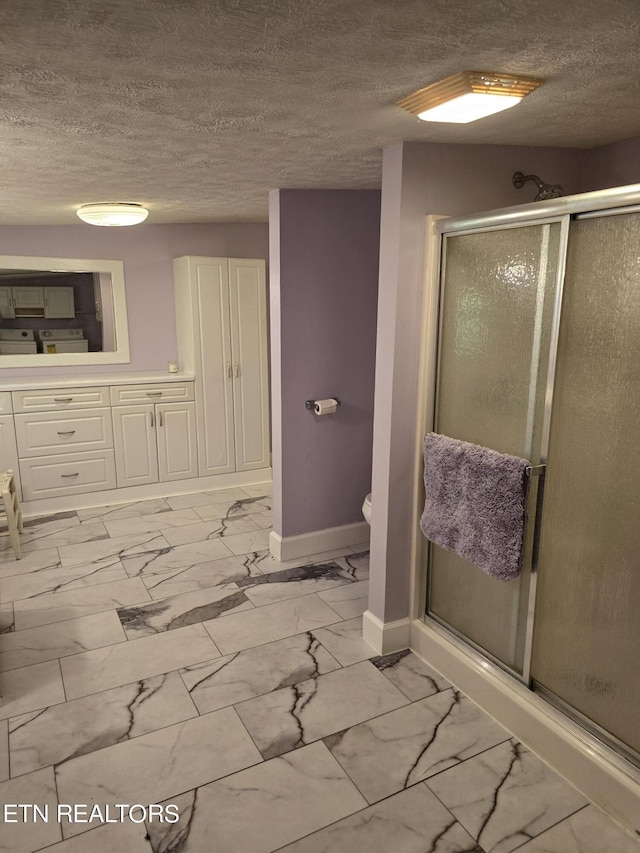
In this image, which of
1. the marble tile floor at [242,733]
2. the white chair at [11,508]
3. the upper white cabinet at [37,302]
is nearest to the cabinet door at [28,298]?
the upper white cabinet at [37,302]

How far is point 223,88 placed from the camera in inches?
57.9

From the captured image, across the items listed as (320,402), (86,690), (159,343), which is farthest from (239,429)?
(86,690)

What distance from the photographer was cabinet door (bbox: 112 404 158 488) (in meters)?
4.51

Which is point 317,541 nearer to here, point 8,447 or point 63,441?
point 63,441

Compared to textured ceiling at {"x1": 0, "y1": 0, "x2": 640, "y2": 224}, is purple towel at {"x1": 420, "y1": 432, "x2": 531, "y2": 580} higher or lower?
lower

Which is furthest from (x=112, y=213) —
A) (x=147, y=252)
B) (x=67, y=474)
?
(x=67, y=474)

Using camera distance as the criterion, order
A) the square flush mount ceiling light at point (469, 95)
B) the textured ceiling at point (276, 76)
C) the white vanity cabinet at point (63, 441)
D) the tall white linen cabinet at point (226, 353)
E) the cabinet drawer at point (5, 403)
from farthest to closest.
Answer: the tall white linen cabinet at point (226, 353) < the white vanity cabinet at point (63, 441) < the cabinet drawer at point (5, 403) < the square flush mount ceiling light at point (469, 95) < the textured ceiling at point (276, 76)

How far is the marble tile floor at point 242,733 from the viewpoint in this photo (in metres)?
1.80

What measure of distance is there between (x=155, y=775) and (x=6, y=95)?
81.2 inches

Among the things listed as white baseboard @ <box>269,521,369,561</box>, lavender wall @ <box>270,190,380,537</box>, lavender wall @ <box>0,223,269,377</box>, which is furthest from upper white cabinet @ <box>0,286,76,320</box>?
white baseboard @ <box>269,521,369,561</box>

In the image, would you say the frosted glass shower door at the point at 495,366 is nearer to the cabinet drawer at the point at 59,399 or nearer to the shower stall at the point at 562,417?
the shower stall at the point at 562,417

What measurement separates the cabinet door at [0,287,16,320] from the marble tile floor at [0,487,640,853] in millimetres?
1926

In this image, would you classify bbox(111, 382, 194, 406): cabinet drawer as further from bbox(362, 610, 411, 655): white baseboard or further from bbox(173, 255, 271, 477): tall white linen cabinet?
bbox(362, 610, 411, 655): white baseboard

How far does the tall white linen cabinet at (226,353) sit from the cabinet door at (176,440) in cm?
7
